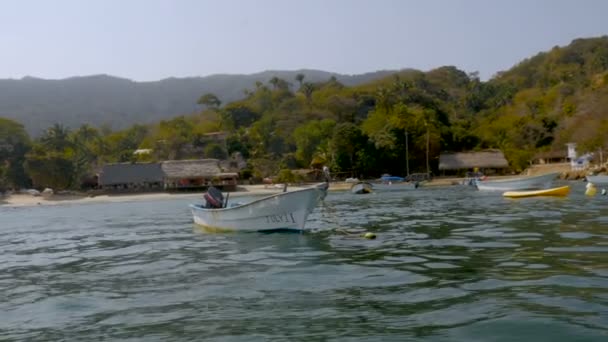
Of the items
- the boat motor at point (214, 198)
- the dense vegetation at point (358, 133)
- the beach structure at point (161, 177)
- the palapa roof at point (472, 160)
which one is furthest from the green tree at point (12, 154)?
the boat motor at point (214, 198)

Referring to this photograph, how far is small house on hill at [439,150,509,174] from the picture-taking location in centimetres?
6700

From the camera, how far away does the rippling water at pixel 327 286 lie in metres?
7.54

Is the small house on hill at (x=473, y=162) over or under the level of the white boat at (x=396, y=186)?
over

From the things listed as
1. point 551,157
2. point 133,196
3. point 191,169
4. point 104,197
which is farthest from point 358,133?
point 104,197

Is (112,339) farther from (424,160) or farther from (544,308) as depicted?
(424,160)

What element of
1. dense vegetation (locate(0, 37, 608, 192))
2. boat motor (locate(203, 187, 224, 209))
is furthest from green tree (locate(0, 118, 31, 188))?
boat motor (locate(203, 187, 224, 209))

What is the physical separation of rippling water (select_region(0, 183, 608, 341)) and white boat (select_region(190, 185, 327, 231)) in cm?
56

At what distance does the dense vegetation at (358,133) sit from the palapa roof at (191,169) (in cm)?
516

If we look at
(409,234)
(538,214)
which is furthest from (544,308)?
(538,214)

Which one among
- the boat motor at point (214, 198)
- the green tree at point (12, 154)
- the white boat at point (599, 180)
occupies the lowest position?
the white boat at point (599, 180)

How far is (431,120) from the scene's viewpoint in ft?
232

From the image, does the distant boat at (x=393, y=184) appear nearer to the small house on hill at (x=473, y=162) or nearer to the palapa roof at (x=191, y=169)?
the small house on hill at (x=473, y=162)

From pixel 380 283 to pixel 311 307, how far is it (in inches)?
75.1

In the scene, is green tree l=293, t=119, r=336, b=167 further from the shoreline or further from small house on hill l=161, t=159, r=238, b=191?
small house on hill l=161, t=159, r=238, b=191
